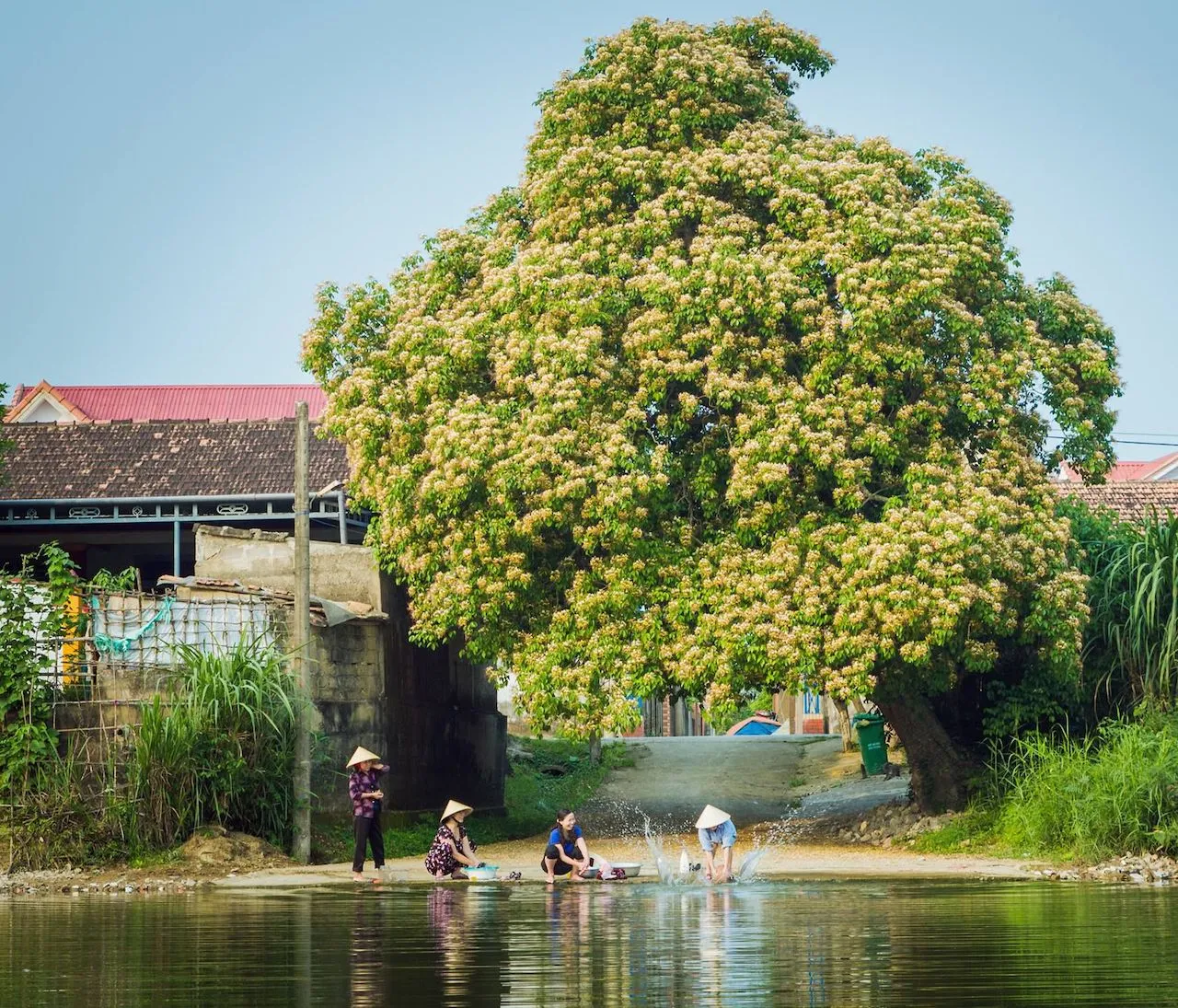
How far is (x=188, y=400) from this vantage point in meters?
60.5

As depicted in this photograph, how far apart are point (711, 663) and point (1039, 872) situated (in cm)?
468

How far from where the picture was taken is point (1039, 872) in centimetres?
1836

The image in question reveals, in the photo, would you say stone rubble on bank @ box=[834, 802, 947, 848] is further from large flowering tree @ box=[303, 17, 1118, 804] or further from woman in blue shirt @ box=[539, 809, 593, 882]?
woman in blue shirt @ box=[539, 809, 593, 882]

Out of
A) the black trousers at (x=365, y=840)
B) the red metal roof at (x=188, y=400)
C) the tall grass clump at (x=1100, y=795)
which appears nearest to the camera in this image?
the tall grass clump at (x=1100, y=795)

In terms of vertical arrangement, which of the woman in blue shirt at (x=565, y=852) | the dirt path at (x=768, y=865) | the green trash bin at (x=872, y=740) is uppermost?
the green trash bin at (x=872, y=740)

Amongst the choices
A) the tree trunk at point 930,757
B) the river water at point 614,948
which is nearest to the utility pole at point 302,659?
the river water at point 614,948

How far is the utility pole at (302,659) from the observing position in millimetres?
21281

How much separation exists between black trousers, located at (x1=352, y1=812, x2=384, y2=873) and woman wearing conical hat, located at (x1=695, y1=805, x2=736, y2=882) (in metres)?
4.18

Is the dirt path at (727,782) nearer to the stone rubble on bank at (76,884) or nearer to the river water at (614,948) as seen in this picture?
the stone rubble on bank at (76,884)

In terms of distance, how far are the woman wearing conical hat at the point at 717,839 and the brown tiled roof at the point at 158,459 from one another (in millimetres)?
15301

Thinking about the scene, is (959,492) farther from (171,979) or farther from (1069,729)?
(171,979)

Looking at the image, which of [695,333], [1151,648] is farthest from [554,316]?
[1151,648]

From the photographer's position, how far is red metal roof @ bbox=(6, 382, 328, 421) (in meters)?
59.1

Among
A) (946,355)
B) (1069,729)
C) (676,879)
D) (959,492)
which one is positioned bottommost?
(676,879)
